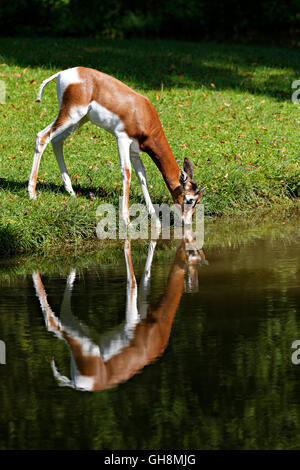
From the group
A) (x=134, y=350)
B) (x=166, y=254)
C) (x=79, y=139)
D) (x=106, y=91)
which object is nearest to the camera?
(x=134, y=350)

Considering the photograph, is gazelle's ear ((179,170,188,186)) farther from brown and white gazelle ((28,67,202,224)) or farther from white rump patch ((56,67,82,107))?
white rump patch ((56,67,82,107))

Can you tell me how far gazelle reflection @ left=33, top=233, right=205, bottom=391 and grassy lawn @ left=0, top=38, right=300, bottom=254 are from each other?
2.03 meters

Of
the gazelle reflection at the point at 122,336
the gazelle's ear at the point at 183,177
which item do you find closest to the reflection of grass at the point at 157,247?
the gazelle reflection at the point at 122,336

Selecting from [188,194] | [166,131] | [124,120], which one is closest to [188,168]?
[188,194]

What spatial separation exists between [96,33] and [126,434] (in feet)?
74.0

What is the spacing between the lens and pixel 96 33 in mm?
26031

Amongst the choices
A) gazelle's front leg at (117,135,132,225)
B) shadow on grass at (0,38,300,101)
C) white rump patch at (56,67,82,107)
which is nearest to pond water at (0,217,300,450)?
gazelle's front leg at (117,135,132,225)

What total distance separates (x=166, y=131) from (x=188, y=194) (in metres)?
4.47

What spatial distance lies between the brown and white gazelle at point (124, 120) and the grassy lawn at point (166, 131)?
2.36 feet

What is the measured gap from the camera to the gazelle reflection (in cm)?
553

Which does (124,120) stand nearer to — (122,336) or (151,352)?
(122,336)

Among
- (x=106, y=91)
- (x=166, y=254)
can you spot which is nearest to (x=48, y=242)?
(x=166, y=254)

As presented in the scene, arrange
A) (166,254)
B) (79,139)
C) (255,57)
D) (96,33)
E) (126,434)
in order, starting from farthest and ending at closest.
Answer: (96,33)
(255,57)
(79,139)
(166,254)
(126,434)

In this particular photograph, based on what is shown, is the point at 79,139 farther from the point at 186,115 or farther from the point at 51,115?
the point at 186,115
